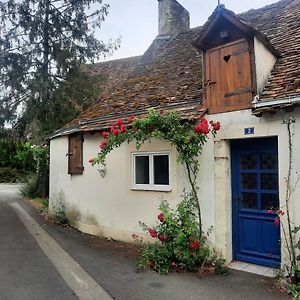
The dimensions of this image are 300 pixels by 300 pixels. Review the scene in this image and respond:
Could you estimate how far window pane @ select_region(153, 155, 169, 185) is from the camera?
322 inches

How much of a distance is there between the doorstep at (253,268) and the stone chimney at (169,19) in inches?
407

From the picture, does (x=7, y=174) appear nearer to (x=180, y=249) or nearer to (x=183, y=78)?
(x=183, y=78)

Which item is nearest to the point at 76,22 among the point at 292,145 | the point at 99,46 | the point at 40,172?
the point at 99,46

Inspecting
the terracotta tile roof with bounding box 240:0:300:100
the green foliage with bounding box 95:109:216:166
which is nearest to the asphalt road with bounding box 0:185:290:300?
the green foliage with bounding box 95:109:216:166

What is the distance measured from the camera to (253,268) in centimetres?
671

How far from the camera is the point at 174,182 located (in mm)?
7824

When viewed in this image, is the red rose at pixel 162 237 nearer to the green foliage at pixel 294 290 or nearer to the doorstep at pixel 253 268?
the doorstep at pixel 253 268

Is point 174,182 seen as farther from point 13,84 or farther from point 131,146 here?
point 13,84

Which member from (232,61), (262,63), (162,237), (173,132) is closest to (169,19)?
(232,61)

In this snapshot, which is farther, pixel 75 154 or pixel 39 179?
pixel 39 179

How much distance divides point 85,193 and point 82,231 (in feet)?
3.80

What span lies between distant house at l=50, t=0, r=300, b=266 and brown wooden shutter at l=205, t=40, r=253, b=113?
2 centimetres

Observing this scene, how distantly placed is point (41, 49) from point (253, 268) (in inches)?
591

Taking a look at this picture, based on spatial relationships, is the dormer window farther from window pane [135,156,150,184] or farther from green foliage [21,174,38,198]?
green foliage [21,174,38,198]
